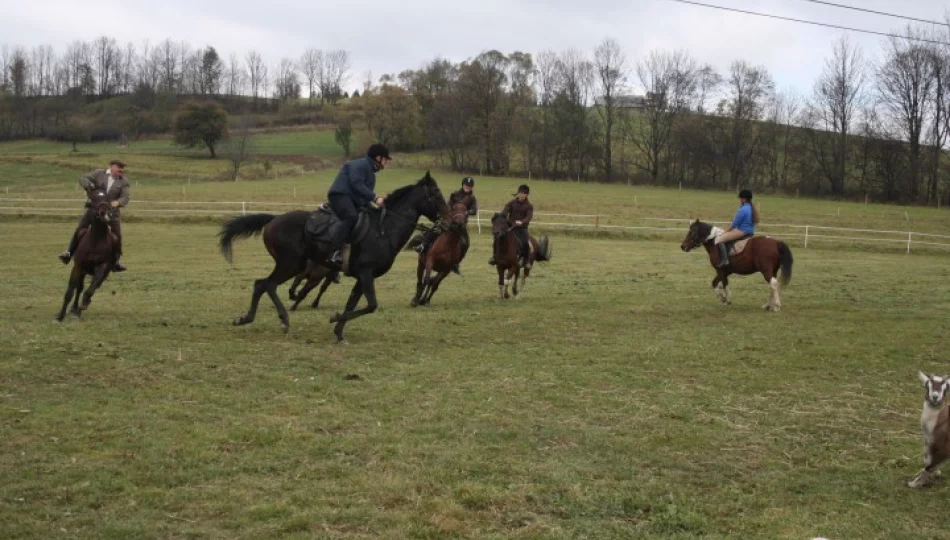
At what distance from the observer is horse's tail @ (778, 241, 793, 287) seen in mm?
16797

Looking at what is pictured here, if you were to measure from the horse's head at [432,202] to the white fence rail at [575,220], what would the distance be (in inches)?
1061

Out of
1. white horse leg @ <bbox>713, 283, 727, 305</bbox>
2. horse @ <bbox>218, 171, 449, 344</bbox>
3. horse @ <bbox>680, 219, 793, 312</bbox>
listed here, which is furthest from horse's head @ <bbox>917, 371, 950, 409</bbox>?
white horse leg @ <bbox>713, 283, 727, 305</bbox>

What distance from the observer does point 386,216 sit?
40.8 feet

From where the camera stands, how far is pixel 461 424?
8.02 m

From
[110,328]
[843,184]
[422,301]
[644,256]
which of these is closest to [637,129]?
[843,184]

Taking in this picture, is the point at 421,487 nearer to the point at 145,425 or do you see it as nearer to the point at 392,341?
the point at 145,425

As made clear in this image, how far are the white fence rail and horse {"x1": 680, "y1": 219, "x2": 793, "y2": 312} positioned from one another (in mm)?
22652

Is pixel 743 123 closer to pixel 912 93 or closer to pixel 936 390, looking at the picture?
pixel 912 93

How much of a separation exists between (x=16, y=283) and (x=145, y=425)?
14633mm

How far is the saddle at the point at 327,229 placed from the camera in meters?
12.0

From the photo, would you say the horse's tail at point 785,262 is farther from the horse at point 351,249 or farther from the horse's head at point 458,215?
the horse at point 351,249

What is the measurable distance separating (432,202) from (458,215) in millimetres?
932

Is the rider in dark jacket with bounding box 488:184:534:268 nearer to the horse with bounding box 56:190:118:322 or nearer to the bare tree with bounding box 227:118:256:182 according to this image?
the horse with bounding box 56:190:118:322

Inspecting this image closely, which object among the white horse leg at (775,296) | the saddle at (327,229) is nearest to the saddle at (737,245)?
the white horse leg at (775,296)
